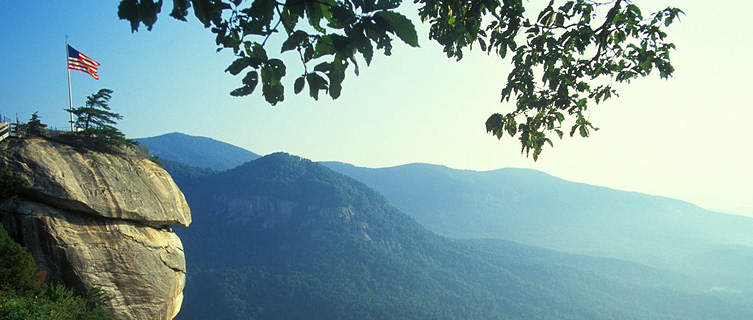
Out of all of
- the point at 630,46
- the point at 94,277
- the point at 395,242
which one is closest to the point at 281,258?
the point at 395,242

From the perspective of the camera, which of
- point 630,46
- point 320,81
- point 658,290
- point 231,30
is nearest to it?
point 320,81

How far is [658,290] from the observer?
148625 mm

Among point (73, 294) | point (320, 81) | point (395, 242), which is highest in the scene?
point (320, 81)

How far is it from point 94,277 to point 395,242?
433 feet

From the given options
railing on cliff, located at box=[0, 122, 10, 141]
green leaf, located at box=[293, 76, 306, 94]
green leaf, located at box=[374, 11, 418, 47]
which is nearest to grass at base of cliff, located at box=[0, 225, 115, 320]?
railing on cliff, located at box=[0, 122, 10, 141]

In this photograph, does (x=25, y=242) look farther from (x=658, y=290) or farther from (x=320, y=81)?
(x=658, y=290)

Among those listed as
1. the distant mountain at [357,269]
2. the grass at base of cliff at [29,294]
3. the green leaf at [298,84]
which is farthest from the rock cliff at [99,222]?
the distant mountain at [357,269]

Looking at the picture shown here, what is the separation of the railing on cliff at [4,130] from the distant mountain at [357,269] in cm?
8636

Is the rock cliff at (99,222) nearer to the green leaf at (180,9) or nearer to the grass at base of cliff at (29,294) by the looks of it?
the grass at base of cliff at (29,294)

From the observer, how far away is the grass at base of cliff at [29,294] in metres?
11.7

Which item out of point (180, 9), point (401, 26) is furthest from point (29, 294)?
point (401, 26)

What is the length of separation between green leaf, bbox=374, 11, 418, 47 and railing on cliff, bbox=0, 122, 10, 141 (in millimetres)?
18238

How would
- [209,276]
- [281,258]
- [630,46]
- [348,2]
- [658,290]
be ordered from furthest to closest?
[658,290]
[281,258]
[209,276]
[630,46]
[348,2]

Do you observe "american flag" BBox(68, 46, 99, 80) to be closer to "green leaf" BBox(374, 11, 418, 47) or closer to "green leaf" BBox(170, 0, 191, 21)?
"green leaf" BBox(170, 0, 191, 21)
